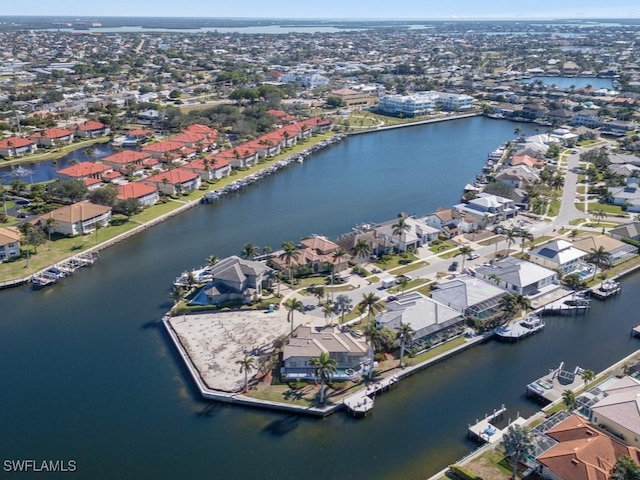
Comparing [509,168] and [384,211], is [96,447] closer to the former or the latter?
[384,211]

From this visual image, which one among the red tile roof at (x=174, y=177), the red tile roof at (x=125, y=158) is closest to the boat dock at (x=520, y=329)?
the red tile roof at (x=174, y=177)

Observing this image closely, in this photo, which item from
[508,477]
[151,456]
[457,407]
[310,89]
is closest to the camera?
[508,477]

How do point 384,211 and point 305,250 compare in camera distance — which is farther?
point 384,211

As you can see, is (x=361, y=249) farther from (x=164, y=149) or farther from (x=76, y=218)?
(x=164, y=149)

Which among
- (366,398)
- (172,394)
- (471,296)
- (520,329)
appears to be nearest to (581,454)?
(366,398)

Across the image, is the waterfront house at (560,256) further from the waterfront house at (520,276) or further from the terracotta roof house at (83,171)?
the terracotta roof house at (83,171)

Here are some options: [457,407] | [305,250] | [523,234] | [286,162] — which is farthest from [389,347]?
[286,162]

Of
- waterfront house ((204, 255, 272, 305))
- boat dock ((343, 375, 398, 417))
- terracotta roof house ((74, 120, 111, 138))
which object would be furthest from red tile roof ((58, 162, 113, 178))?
boat dock ((343, 375, 398, 417))
